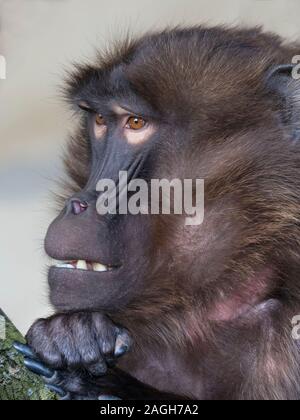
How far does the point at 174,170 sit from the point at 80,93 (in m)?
0.42

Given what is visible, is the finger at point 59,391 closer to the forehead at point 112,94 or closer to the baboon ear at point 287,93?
the forehead at point 112,94

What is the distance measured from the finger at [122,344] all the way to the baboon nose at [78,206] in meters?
0.31

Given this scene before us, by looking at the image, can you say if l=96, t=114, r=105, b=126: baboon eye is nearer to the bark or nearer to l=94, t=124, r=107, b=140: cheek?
l=94, t=124, r=107, b=140: cheek

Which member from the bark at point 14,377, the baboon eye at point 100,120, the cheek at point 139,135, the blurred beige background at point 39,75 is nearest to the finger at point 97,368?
the bark at point 14,377

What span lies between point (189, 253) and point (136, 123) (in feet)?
1.20

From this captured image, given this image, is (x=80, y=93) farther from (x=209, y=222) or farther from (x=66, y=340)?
(x=66, y=340)

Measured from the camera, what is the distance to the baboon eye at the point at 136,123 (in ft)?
8.02

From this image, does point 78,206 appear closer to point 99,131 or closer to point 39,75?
point 99,131

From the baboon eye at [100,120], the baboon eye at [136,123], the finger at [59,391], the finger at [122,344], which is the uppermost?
the baboon eye at [100,120]

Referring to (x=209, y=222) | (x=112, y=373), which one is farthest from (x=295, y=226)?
(x=112, y=373)

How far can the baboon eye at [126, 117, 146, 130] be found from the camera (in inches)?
96.3

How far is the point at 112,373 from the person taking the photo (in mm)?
2283

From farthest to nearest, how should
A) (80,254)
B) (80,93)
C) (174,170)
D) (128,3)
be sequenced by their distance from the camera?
(128,3)
(80,93)
(174,170)
(80,254)

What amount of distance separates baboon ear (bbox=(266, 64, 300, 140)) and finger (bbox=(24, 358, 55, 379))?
0.83 m
